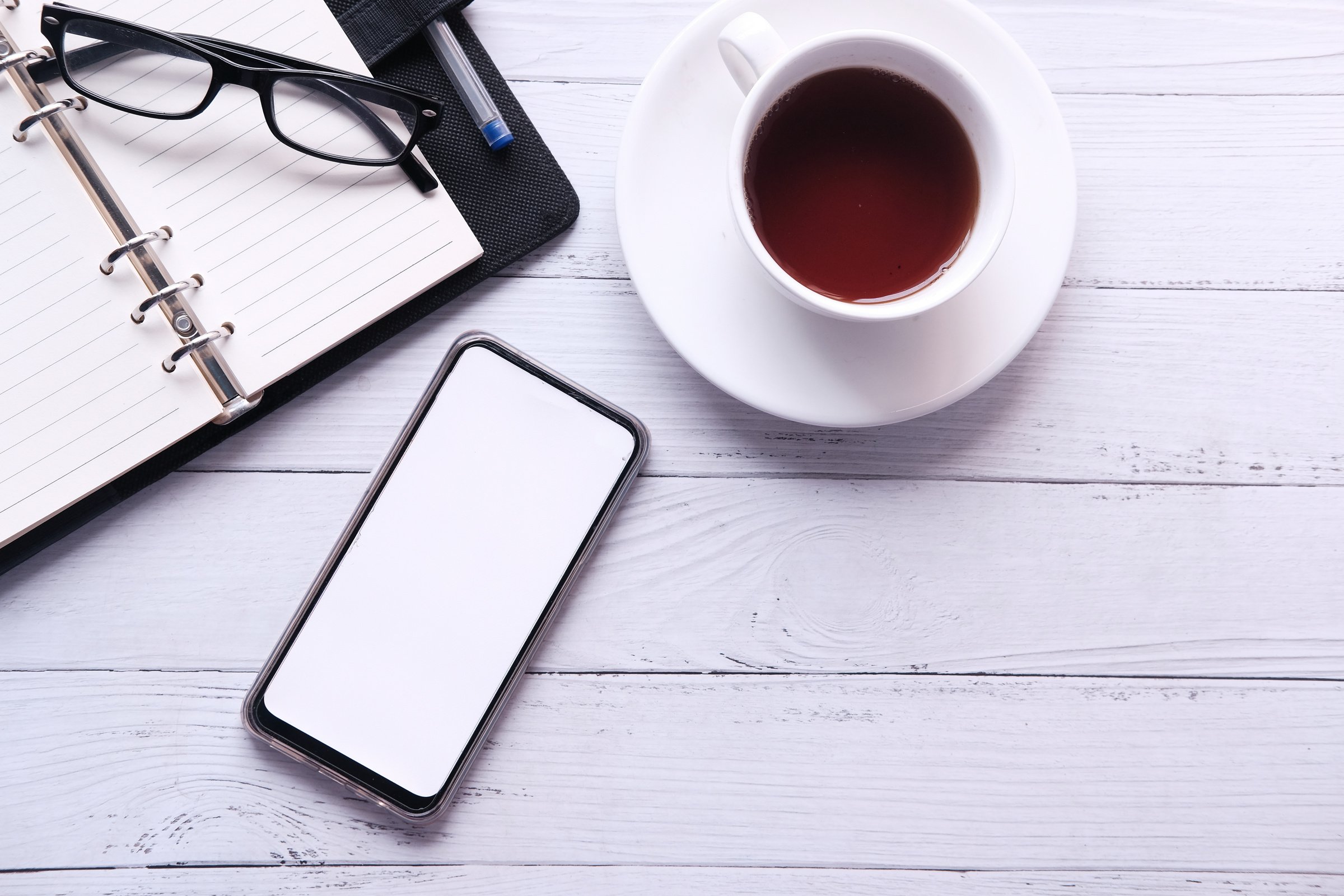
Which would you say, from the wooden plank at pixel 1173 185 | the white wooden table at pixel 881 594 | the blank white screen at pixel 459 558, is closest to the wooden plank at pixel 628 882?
the white wooden table at pixel 881 594

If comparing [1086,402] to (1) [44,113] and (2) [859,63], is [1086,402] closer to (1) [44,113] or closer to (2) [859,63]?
(2) [859,63]

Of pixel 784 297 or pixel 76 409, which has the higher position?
pixel 76 409

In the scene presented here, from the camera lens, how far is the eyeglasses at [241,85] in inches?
22.5

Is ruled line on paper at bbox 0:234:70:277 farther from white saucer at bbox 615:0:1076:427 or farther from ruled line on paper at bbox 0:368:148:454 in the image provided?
white saucer at bbox 615:0:1076:427

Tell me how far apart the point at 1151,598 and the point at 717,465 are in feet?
1.25

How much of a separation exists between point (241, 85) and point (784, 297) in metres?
0.42

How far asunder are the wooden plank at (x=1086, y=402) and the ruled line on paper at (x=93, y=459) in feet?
0.93

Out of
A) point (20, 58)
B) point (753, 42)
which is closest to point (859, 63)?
point (753, 42)

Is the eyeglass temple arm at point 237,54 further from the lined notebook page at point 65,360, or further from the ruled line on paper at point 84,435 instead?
the ruled line on paper at point 84,435

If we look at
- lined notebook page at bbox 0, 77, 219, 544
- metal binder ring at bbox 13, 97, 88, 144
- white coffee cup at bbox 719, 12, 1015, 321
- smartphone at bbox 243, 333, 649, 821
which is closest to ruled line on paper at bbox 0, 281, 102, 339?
lined notebook page at bbox 0, 77, 219, 544

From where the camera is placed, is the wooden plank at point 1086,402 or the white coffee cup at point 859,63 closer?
the white coffee cup at point 859,63

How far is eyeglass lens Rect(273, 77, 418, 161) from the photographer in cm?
61

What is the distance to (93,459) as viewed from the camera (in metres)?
0.60

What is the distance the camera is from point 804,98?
54 centimetres
